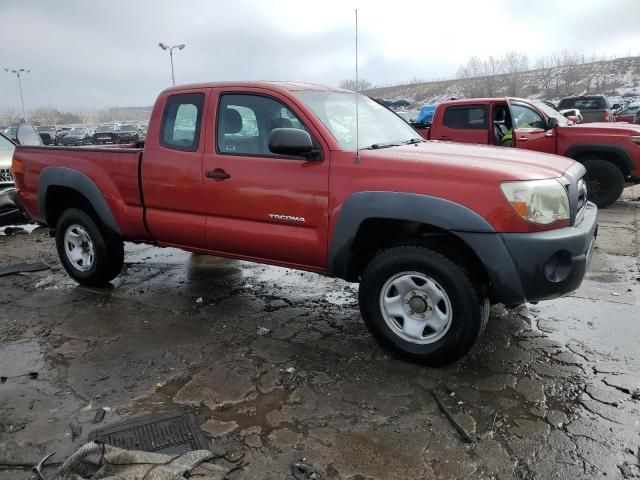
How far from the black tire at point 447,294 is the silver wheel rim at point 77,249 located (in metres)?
3.02

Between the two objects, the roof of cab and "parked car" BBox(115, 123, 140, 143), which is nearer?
the roof of cab

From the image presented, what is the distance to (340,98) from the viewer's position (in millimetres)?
4258

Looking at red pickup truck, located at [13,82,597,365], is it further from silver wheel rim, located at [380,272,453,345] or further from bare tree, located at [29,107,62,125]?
bare tree, located at [29,107,62,125]

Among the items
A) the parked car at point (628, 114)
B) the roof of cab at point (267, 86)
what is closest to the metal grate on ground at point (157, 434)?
the roof of cab at point (267, 86)

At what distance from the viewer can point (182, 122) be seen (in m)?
4.32

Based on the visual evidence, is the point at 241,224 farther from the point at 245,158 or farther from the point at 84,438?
the point at 84,438

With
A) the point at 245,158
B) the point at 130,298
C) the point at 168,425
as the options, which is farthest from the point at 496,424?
the point at 130,298

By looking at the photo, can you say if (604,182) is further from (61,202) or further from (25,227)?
(25,227)

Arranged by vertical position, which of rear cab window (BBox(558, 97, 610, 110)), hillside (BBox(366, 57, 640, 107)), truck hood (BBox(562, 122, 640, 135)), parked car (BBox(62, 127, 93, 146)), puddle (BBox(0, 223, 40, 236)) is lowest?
puddle (BBox(0, 223, 40, 236))

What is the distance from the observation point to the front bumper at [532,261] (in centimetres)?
299

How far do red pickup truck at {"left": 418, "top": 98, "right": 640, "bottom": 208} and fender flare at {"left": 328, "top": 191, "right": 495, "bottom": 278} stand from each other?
6.06 m

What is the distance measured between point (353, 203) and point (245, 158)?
0.99 meters

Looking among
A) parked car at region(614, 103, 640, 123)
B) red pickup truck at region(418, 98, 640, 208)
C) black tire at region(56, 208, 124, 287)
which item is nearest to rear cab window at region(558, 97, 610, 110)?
parked car at region(614, 103, 640, 123)

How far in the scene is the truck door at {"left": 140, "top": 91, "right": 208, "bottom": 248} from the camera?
4.15 meters
